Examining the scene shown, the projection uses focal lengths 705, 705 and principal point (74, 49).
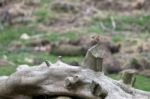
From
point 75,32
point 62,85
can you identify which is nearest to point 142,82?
point 75,32

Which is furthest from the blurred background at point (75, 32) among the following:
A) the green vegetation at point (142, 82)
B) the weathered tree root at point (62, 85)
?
the weathered tree root at point (62, 85)

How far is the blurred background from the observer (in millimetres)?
17109

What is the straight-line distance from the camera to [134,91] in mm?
6750

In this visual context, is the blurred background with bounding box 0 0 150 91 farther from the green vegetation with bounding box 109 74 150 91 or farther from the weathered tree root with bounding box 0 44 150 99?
the weathered tree root with bounding box 0 44 150 99

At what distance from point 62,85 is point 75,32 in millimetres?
15603

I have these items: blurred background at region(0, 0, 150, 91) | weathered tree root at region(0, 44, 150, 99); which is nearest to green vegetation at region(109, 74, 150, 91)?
blurred background at region(0, 0, 150, 91)

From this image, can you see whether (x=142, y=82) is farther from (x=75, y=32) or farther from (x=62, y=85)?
(x=62, y=85)

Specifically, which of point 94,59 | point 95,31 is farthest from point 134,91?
point 95,31

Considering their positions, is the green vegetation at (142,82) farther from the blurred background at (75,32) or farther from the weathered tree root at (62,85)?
the weathered tree root at (62,85)

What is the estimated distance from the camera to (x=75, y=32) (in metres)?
22.2

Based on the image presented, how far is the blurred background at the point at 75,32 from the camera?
17109 millimetres

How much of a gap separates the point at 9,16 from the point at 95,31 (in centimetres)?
445

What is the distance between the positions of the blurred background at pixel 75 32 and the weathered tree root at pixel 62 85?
23.9 ft

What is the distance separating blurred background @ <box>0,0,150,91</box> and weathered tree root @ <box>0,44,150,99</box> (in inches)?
287
